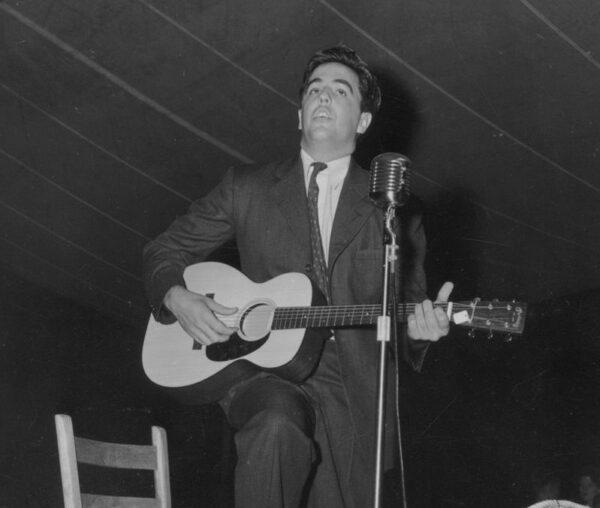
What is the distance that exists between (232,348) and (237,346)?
0.02m

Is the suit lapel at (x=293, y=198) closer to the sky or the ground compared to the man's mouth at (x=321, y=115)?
closer to the ground

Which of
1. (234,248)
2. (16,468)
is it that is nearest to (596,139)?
(234,248)

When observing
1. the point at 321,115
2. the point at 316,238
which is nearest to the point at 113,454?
the point at 316,238

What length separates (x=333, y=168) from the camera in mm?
2910

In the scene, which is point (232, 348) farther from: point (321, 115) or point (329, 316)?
point (321, 115)

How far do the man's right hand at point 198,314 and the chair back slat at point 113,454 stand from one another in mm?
450

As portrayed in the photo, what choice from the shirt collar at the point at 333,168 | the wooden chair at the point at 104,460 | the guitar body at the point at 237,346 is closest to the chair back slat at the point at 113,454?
the wooden chair at the point at 104,460

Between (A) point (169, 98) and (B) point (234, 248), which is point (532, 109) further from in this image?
(B) point (234, 248)

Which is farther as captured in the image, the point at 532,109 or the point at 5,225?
the point at 5,225

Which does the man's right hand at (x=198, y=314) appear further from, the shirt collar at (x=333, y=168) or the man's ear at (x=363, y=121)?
the man's ear at (x=363, y=121)

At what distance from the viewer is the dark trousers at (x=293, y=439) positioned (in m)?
2.12

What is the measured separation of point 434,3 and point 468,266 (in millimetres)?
2349

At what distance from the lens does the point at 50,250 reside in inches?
238

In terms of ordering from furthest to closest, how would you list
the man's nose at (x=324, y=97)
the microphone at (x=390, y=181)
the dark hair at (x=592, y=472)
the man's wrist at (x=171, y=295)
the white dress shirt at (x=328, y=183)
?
the dark hair at (x=592, y=472)
the man's nose at (x=324, y=97)
the white dress shirt at (x=328, y=183)
the man's wrist at (x=171, y=295)
the microphone at (x=390, y=181)
